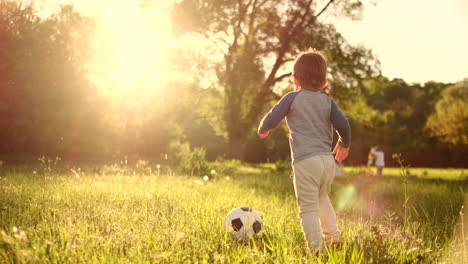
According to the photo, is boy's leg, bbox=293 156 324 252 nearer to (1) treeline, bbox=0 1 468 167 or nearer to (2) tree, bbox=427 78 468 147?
(1) treeline, bbox=0 1 468 167

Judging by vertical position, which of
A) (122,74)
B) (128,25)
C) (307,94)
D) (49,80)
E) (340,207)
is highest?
(128,25)

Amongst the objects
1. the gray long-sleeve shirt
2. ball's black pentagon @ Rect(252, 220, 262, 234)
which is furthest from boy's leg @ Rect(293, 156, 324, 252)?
ball's black pentagon @ Rect(252, 220, 262, 234)

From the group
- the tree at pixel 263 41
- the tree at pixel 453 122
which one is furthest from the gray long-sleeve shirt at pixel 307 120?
the tree at pixel 453 122

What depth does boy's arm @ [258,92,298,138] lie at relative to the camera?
3709mm

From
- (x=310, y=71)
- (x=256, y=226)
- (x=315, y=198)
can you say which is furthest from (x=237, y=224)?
(x=310, y=71)

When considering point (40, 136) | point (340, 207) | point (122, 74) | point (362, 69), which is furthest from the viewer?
point (122, 74)

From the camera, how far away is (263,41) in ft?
71.3

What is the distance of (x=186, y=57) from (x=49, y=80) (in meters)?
7.91

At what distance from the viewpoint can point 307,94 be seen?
3.80 metres

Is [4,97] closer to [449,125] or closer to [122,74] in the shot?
[122,74]

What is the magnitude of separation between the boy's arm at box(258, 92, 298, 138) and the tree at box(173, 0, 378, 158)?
17.3 m

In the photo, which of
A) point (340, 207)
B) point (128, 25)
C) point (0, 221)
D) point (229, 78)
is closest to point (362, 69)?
point (229, 78)

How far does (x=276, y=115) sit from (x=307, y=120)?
0.32m

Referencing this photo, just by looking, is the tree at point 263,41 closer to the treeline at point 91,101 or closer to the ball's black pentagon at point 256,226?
the treeline at point 91,101
